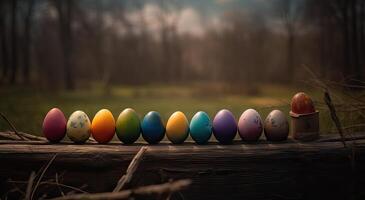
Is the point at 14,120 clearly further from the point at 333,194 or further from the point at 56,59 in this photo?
the point at 56,59

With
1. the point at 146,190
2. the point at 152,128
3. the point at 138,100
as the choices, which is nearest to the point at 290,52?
the point at 138,100

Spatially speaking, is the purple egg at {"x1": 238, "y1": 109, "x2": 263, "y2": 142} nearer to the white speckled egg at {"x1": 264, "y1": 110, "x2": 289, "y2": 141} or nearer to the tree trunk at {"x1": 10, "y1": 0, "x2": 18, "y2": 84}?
the white speckled egg at {"x1": 264, "y1": 110, "x2": 289, "y2": 141}

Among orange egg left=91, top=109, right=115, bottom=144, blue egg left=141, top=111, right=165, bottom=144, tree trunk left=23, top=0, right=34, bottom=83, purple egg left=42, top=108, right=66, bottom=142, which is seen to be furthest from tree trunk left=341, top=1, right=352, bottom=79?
tree trunk left=23, top=0, right=34, bottom=83

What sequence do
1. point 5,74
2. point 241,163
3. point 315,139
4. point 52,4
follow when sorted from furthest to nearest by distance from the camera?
1. point 52,4
2. point 5,74
3. point 315,139
4. point 241,163

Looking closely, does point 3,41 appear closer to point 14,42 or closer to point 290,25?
point 14,42

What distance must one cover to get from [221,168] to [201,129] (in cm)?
18

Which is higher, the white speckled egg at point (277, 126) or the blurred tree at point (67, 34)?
the blurred tree at point (67, 34)

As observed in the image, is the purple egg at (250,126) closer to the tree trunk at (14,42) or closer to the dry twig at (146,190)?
the dry twig at (146,190)

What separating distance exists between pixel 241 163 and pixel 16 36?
4450 millimetres

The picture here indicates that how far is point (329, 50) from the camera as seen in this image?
4.14 metres

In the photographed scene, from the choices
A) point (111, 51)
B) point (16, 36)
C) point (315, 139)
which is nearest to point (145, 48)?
point (111, 51)

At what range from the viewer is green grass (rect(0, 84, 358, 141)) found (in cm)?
365

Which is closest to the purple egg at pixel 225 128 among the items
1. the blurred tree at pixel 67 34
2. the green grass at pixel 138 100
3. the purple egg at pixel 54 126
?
the purple egg at pixel 54 126

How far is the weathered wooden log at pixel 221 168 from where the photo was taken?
143cm
